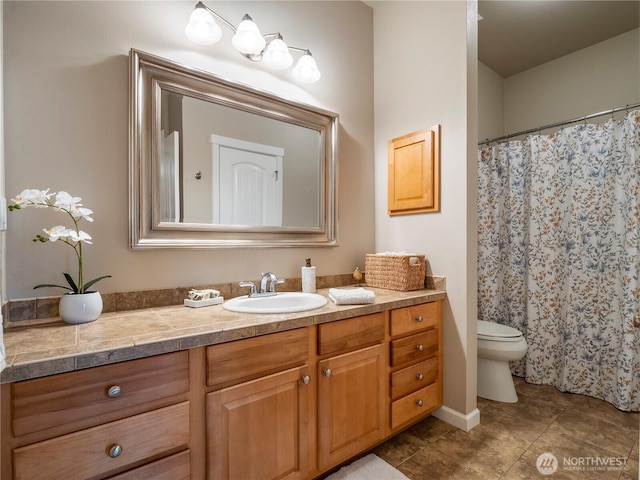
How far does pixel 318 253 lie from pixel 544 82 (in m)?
2.78

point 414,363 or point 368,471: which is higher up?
point 414,363

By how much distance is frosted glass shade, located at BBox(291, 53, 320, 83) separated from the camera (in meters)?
1.80

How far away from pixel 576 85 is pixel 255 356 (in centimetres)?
342

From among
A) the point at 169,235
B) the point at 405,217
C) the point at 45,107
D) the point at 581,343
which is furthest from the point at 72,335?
the point at 581,343

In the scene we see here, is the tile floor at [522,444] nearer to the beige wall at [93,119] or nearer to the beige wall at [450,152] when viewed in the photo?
the beige wall at [450,152]

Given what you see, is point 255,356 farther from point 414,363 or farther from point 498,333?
point 498,333

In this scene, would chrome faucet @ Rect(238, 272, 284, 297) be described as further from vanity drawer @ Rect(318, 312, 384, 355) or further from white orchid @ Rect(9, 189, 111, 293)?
white orchid @ Rect(9, 189, 111, 293)

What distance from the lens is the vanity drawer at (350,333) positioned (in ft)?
4.23

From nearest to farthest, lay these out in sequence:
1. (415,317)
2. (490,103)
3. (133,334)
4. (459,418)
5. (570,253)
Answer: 1. (133,334)
2. (415,317)
3. (459,418)
4. (570,253)
5. (490,103)

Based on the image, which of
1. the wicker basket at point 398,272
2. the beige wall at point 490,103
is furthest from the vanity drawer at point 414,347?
the beige wall at point 490,103

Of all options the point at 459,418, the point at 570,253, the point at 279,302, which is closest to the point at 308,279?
the point at 279,302

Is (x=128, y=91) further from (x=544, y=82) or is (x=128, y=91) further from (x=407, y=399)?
(x=544, y=82)

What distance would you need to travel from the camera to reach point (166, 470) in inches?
36.5

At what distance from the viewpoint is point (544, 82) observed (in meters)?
2.95
